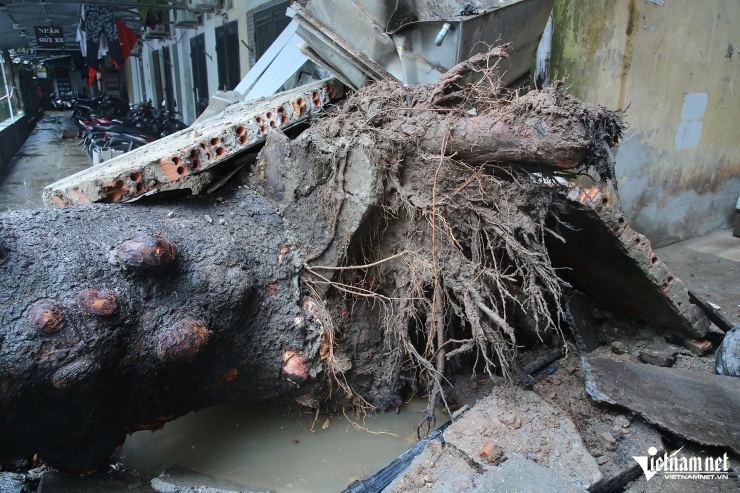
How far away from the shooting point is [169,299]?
2502 mm

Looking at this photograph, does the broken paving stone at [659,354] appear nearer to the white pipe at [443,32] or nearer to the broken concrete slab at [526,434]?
the broken concrete slab at [526,434]

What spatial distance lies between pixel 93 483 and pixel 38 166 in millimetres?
10815

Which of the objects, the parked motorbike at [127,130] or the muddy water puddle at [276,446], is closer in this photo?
the muddy water puddle at [276,446]

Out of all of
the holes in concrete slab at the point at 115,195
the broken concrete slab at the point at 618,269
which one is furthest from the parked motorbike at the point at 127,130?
the broken concrete slab at the point at 618,269

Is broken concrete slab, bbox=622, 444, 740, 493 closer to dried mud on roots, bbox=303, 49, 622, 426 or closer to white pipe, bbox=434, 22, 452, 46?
dried mud on roots, bbox=303, 49, 622, 426

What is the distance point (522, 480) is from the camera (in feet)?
7.43

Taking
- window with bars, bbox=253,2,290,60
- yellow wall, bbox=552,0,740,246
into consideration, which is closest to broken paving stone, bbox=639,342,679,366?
yellow wall, bbox=552,0,740,246

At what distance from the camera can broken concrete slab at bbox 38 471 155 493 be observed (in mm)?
2582

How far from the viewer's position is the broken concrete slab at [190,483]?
2.61 m

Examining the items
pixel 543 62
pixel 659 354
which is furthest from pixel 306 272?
pixel 543 62

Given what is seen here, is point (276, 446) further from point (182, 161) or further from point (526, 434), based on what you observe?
point (182, 161)

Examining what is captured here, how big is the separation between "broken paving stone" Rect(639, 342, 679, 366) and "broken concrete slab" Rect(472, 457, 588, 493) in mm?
1694

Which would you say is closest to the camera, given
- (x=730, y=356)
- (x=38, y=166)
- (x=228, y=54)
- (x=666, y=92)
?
(x=730, y=356)

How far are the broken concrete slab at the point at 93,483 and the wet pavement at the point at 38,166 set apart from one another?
16.3 ft
